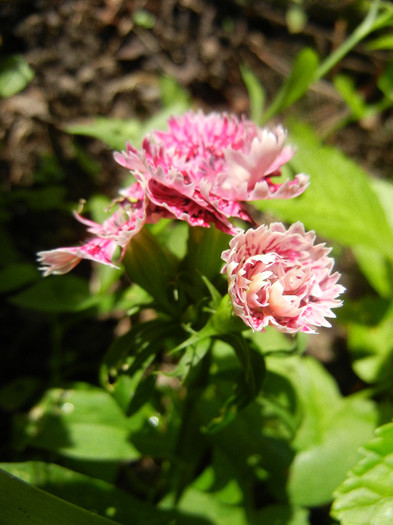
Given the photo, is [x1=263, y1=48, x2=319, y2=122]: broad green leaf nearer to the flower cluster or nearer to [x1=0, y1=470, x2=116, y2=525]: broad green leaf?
the flower cluster

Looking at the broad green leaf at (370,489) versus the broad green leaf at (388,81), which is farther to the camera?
the broad green leaf at (388,81)

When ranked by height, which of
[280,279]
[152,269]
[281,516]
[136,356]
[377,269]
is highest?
[280,279]

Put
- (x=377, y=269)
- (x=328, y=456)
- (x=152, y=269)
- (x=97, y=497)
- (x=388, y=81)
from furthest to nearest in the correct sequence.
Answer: (x=377, y=269)
(x=388, y=81)
(x=328, y=456)
(x=97, y=497)
(x=152, y=269)

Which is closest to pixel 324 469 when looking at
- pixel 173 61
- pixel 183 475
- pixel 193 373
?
pixel 183 475

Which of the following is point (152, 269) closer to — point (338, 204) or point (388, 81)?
point (338, 204)

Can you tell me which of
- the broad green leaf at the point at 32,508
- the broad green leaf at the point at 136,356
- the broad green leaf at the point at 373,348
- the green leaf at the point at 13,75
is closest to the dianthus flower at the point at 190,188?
the broad green leaf at the point at 136,356

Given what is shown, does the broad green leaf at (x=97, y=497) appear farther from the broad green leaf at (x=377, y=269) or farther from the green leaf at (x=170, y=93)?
the green leaf at (x=170, y=93)

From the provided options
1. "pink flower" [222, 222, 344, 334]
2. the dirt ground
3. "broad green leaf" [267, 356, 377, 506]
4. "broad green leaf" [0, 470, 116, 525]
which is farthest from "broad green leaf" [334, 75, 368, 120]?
"broad green leaf" [0, 470, 116, 525]

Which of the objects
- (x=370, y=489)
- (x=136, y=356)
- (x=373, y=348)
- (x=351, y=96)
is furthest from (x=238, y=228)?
(x=351, y=96)
